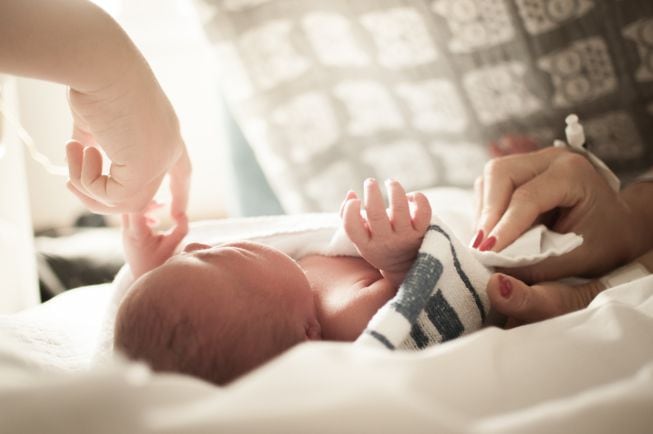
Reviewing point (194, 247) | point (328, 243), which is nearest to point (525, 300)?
point (328, 243)

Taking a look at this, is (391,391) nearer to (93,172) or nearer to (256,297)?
(256,297)

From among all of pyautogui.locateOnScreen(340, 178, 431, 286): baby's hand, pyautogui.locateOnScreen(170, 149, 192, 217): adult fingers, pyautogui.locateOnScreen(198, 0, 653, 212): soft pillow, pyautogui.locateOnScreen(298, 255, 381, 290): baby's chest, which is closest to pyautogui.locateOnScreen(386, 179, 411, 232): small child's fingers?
pyautogui.locateOnScreen(340, 178, 431, 286): baby's hand

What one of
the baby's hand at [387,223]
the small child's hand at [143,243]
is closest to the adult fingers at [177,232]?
the small child's hand at [143,243]

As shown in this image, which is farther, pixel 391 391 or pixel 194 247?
pixel 194 247

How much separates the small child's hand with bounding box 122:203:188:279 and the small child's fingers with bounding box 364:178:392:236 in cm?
39

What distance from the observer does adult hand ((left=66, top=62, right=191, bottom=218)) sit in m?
0.60

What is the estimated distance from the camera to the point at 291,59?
4.07ft

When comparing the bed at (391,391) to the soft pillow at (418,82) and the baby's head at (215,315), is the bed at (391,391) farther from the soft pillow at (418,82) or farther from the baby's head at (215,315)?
the soft pillow at (418,82)

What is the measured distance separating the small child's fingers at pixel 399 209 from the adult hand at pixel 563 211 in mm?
136

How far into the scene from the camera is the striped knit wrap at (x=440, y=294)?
616 mm

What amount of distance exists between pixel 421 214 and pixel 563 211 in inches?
11.0

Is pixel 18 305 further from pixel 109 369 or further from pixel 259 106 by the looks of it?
pixel 109 369

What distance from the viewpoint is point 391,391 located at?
1.06 feet

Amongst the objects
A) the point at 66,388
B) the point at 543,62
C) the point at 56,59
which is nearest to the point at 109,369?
the point at 66,388
